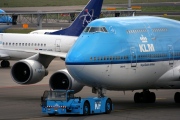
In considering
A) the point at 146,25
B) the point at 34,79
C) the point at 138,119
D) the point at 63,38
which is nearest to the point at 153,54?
the point at 146,25

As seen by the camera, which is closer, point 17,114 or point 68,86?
point 17,114

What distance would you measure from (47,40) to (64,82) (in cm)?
2226

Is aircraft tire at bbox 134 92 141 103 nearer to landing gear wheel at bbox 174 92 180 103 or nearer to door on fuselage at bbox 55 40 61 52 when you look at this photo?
landing gear wheel at bbox 174 92 180 103

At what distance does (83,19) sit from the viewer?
202 ft

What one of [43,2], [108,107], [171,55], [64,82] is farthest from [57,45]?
[43,2]

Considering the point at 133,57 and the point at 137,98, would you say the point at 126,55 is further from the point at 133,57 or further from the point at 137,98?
the point at 137,98

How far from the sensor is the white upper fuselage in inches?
2352

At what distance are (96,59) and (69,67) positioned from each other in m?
1.32

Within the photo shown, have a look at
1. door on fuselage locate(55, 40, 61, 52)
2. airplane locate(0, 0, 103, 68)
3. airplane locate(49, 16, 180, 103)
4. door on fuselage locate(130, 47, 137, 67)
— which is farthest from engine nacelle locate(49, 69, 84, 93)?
door on fuselage locate(55, 40, 61, 52)

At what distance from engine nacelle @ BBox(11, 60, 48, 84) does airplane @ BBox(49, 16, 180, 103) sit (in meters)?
1.97

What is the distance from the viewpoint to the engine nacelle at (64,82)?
3747cm

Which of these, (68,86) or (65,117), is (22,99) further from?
(65,117)

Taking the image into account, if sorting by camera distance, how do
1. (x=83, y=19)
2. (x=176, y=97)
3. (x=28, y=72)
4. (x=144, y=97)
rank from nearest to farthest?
(x=176, y=97), (x=144, y=97), (x=28, y=72), (x=83, y=19)

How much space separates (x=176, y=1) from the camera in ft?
453
